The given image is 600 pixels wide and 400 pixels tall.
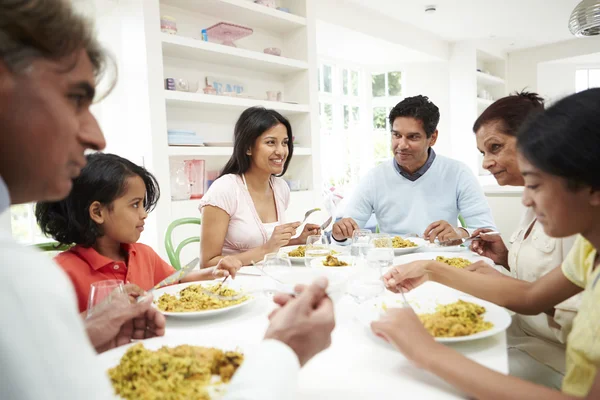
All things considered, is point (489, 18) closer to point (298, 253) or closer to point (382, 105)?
point (382, 105)

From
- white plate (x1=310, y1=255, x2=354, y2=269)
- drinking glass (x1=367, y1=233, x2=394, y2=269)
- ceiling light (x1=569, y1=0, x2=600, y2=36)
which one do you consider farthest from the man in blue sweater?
ceiling light (x1=569, y1=0, x2=600, y2=36)

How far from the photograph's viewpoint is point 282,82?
4.82 metres

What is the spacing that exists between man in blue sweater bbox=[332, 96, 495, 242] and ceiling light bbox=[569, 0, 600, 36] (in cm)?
146

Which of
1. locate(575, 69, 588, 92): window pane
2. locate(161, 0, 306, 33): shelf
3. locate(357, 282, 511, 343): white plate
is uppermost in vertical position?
locate(575, 69, 588, 92): window pane

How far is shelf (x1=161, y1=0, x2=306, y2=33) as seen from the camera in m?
3.78

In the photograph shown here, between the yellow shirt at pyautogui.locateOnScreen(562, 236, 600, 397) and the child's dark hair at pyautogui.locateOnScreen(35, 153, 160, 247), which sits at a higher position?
the child's dark hair at pyautogui.locateOnScreen(35, 153, 160, 247)

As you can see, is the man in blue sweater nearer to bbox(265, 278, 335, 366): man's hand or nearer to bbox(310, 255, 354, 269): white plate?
bbox(310, 255, 354, 269): white plate

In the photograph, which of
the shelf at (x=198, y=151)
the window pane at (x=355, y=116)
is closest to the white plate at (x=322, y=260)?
the shelf at (x=198, y=151)

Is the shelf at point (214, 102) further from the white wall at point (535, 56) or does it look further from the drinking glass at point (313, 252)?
the white wall at point (535, 56)

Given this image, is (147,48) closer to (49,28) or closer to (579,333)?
(49,28)

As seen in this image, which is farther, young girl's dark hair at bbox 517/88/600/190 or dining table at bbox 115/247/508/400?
young girl's dark hair at bbox 517/88/600/190

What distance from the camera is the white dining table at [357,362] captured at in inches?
27.3

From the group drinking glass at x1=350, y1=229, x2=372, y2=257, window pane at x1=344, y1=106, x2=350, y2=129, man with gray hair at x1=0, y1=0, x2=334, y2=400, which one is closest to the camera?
man with gray hair at x1=0, y1=0, x2=334, y2=400

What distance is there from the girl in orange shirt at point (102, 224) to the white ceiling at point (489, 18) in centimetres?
499
